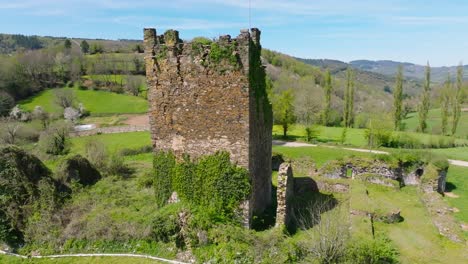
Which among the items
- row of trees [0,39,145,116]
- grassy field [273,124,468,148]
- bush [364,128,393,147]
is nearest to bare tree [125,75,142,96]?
row of trees [0,39,145,116]

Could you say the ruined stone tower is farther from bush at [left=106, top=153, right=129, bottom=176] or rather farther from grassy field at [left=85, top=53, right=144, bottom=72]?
grassy field at [left=85, top=53, right=144, bottom=72]

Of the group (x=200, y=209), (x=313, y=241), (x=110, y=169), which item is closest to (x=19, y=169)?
(x=110, y=169)

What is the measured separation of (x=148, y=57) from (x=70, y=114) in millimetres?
52366

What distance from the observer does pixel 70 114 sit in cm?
6025

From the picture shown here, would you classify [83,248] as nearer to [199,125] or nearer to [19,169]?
[19,169]

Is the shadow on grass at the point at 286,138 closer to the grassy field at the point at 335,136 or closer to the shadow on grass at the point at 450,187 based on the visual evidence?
the grassy field at the point at 335,136

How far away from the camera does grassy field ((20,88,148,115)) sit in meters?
64.4

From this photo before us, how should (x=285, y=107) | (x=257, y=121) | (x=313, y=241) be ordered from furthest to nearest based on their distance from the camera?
(x=285, y=107) → (x=257, y=121) → (x=313, y=241)

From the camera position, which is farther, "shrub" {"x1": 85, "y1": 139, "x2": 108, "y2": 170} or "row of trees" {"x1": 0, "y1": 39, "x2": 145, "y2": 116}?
"row of trees" {"x1": 0, "y1": 39, "x2": 145, "y2": 116}

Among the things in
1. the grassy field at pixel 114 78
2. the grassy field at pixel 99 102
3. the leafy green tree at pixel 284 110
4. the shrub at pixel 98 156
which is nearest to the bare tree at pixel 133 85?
the grassy field at pixel 114 78

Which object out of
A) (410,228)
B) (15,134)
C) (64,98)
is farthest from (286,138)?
(64,98)

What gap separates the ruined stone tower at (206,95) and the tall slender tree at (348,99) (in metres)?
48.4

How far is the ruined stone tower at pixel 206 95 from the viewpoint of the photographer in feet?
44.3

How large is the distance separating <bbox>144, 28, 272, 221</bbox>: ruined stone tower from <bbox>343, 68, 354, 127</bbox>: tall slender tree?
159 feet
